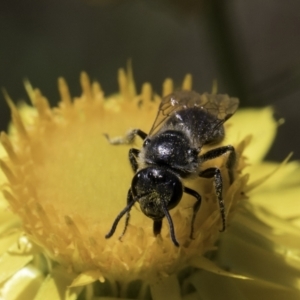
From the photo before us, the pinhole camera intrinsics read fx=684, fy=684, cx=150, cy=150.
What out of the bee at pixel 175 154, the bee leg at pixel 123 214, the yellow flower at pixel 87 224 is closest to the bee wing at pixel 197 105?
the bee at pixel 175 154

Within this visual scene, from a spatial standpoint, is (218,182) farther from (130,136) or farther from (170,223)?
(130,136)

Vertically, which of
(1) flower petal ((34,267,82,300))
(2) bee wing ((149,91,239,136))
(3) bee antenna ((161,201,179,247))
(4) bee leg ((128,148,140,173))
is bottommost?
(1) flower petal ((34,267,82,300))

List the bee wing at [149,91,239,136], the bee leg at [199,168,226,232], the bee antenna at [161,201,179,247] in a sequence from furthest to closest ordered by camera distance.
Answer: the bee wing at [149,91,239,136], the bee leg at [199,168,226,232], the bee antenna at [161,201,179,247]

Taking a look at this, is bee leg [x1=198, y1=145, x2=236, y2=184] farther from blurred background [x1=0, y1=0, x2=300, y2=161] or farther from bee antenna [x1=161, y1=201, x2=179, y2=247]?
blurred background [x1=0, y1=0, x2=300, y2=161]

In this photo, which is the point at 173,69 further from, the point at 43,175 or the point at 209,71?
the point at 43,175

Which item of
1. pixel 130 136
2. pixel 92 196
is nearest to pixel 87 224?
pixel 92 196

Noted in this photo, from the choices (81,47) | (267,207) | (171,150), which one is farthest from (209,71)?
(171,150)

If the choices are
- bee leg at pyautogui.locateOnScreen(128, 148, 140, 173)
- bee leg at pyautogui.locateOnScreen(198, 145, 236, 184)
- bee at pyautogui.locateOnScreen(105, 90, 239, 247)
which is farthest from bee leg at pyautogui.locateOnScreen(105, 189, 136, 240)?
bee leg at pyautogui.locateOnScreen(198, 145, 236, 184)
